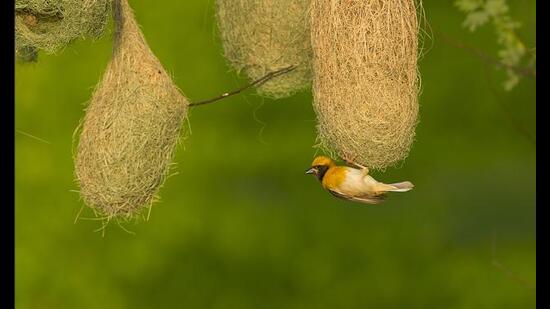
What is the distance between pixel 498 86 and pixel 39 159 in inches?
67.1

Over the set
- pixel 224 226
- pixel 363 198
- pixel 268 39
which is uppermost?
pixel 268 39

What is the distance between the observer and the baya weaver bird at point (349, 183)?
175 centimetres

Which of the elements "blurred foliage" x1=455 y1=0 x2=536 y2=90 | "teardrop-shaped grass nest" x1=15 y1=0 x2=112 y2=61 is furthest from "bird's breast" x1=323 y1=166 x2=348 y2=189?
"blurred foliage" x1=455 y1=0 x2=536 y2=90

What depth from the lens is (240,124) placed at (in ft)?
11.6

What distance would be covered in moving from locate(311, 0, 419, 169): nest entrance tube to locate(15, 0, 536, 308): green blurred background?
5.24 ft

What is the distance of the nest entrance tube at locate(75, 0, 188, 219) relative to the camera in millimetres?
1893

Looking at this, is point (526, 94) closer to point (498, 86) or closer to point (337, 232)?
point (498, 86)

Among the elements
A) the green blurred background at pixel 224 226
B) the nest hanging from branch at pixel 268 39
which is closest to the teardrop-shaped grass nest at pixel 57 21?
the nest hanging from branch at pixel 268 39

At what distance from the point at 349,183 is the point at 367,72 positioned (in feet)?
0.67

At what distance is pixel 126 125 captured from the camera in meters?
1.89

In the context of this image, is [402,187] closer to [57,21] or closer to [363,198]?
[363,198]

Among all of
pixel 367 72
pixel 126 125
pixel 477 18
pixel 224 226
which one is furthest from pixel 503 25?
pixel 224 226
